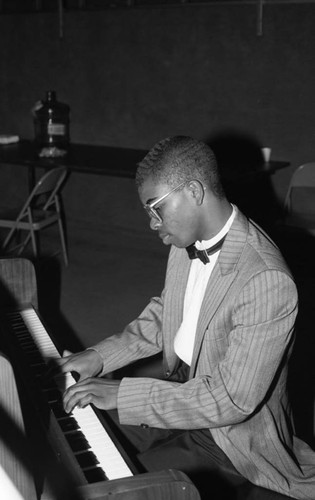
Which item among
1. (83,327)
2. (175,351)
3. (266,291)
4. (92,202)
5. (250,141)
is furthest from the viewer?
(92,202)

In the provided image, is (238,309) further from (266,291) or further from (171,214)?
(171,214)

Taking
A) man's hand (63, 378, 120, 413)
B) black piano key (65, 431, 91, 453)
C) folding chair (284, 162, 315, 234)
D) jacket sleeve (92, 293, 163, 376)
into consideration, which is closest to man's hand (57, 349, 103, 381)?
jacket sleeve (92, 293, 163, 376)

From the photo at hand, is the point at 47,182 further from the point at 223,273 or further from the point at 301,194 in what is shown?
the point at 223,273

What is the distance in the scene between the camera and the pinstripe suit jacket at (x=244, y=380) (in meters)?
1.61

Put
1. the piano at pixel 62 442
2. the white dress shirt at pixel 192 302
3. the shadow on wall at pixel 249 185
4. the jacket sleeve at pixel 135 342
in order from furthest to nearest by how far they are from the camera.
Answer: the shadow on wall at pixel 249 185, the jacket sleeve at pixel 135 342, the white dress shirt at pixel 192 302, the piano at pixel 62 442

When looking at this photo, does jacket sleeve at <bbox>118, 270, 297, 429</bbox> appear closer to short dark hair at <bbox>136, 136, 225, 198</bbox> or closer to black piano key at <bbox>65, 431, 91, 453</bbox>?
black piano key at <bbox>65, 431, 91, 453</bbox>

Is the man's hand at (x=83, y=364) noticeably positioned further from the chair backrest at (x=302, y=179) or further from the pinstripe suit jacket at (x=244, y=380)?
the chair backrest at (x=302, y=179)

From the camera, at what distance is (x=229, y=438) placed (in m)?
1.72

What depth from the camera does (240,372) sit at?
162cm

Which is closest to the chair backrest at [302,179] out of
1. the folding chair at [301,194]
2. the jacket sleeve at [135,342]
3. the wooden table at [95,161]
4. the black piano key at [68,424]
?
the folding chair at [301,194]

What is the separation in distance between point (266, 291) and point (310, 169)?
136 inches

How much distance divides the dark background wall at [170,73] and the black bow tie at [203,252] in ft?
11.0

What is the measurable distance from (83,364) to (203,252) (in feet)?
1.63

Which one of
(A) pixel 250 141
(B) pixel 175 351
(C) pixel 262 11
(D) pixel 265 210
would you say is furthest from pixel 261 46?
(B) pixel 175 351
